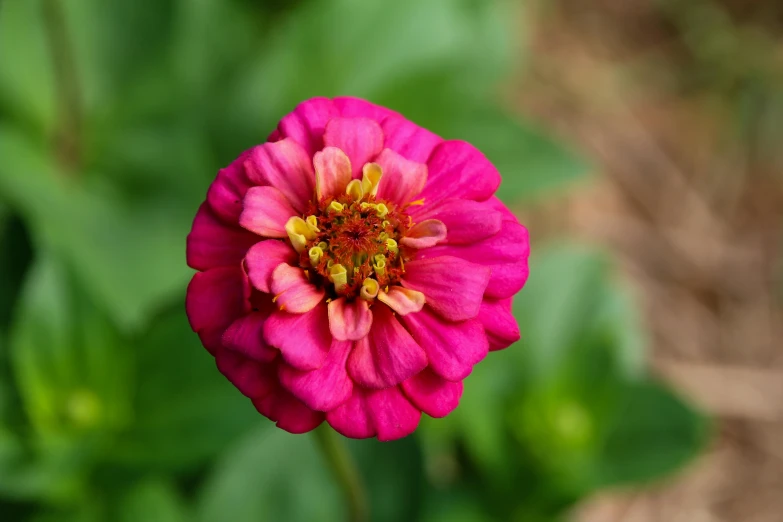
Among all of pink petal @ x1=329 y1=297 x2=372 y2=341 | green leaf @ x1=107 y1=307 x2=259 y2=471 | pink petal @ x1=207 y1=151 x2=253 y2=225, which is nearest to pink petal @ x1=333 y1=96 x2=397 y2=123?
pink petal @ x1=207 y1=151 x2=253 y2=225

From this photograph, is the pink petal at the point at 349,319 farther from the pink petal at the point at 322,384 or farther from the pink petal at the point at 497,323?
the pink petal at the point at 497,323

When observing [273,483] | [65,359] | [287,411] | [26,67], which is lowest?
[273,483]

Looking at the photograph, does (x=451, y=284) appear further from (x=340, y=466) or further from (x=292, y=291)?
Result: (x=340, y=466)

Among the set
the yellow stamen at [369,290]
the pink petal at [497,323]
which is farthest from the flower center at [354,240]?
the pink petal at [497,323]

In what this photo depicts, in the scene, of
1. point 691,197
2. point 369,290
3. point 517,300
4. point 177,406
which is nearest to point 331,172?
point 369,290

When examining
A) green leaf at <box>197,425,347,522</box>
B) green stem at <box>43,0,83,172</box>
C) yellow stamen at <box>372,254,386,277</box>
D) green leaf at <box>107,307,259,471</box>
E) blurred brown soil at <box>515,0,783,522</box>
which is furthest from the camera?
blurred brown soil at <box>515,0,783,522</box>

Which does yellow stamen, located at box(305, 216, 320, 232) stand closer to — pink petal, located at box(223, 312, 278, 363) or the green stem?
pink petal, located at box(223, 312, 278, 363)
